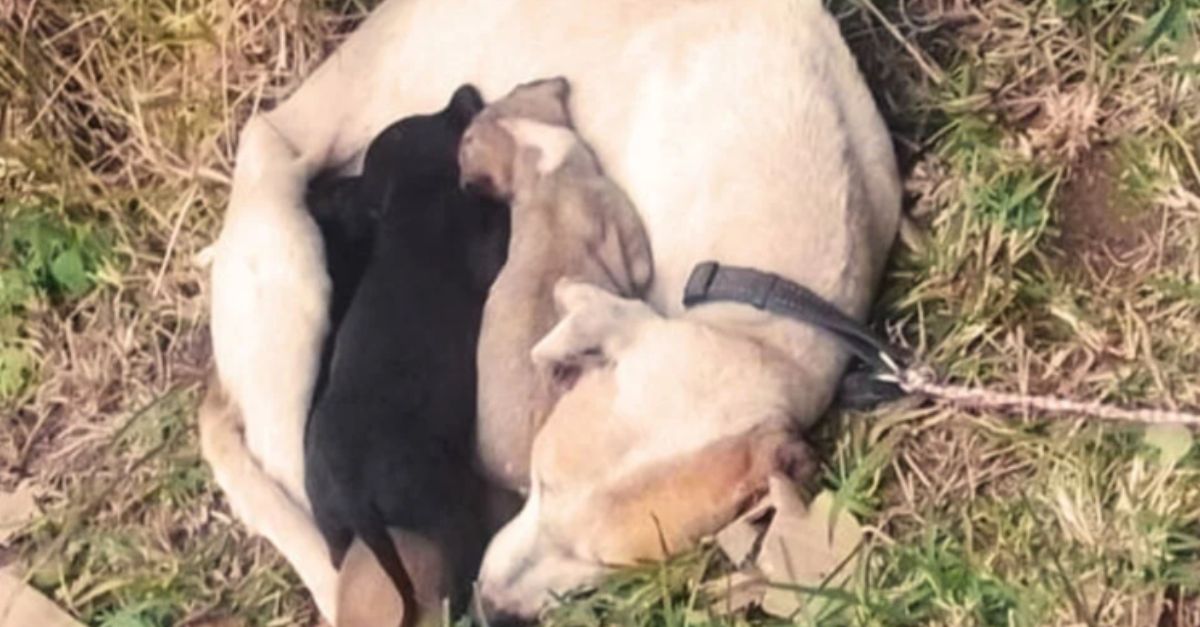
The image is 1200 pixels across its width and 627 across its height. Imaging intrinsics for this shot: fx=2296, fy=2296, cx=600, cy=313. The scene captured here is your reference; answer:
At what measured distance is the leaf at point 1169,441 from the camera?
353 cm

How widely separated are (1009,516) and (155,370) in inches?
63.5

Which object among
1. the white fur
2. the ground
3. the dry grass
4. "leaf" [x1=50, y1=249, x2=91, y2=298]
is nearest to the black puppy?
the white fur

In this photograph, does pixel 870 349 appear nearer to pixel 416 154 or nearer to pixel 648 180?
pixel 648 180

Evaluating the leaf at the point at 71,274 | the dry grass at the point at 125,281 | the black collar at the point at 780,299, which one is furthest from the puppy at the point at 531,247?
the leaf at the point at 71,274

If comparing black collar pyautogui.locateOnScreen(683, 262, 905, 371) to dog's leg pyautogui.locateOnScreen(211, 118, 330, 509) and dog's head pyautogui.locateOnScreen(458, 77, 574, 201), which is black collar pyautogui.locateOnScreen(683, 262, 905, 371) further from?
dog's leg pyautogui.locateOnScreen(211, 118, 330, 509)

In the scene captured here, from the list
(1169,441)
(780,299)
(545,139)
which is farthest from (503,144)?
(1169,441)

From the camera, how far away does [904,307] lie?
383 centimetres

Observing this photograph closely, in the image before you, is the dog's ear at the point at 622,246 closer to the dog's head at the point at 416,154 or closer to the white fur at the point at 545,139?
the white fur at the point at 545,139

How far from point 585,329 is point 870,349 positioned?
0.48m

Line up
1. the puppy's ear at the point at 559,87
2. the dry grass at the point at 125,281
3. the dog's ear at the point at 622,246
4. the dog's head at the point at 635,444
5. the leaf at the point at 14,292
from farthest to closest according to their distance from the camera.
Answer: the leaf at the point at 14,292, the dry grass at the point at 125,281, the puppy's ear at the point at 559,87, the dog's ear at the point at 622,246, the dog's head at the point at 635,444

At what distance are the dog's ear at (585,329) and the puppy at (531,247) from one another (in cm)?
6

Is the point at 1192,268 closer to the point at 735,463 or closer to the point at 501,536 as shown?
the point at 735,463

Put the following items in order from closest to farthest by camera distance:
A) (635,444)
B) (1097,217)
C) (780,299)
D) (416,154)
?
(635,444) < (780,299) < (416,154) < (1097,217)

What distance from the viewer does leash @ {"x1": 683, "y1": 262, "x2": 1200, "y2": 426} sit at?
3.49 metres
